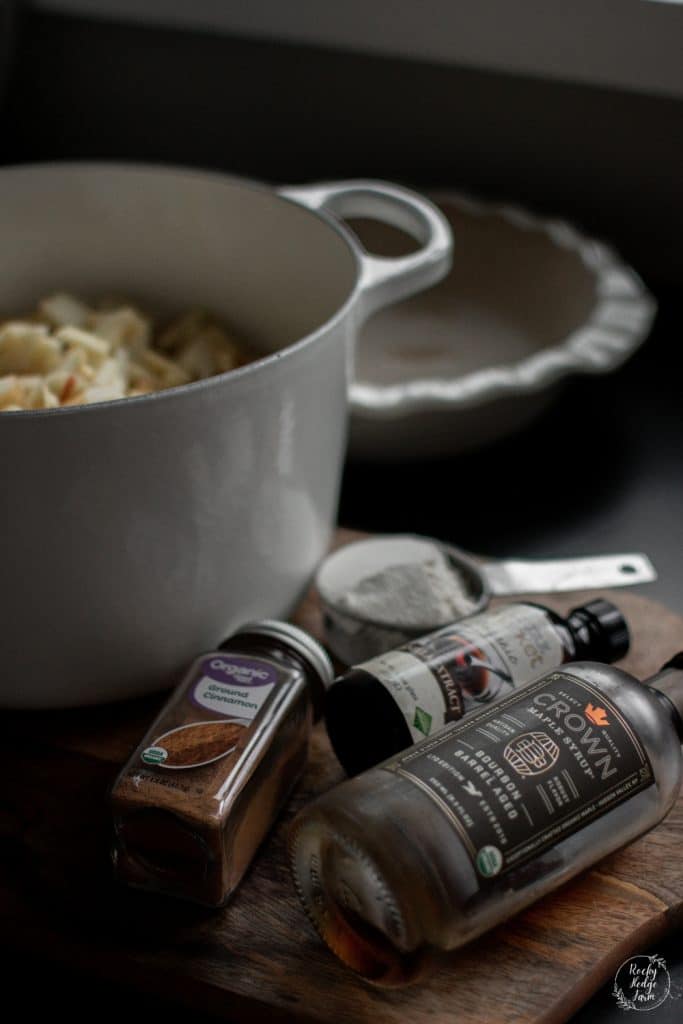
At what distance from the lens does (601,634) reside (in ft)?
2.74

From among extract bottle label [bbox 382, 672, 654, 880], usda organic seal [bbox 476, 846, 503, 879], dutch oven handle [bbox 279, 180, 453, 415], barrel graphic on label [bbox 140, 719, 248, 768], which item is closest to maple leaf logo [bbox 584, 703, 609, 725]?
extract bottle label [bbox 382, 672, 654, 880]

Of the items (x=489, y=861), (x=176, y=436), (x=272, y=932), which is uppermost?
(x=176, y=436)

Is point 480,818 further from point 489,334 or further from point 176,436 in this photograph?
point 489,334

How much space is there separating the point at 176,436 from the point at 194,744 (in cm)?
18

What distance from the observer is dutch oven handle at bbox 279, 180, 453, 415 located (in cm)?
86

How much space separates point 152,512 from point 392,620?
22 centimetres

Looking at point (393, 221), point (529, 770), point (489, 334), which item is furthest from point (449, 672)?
point (489, 334)

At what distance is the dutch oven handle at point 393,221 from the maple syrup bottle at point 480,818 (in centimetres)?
31

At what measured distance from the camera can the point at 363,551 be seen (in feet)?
3.19

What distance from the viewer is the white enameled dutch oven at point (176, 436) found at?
2.33 feet

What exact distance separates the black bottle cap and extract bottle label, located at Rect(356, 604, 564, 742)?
0.03 m

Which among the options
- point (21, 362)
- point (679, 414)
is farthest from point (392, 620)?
point (679, 414)

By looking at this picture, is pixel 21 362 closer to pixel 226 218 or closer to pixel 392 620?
pixel 226 218

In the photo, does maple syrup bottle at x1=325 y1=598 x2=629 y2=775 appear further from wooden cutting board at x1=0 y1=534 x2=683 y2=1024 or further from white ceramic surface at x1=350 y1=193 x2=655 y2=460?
white ceramic surface at x1=350 y1=193 x2=655 y2=460
